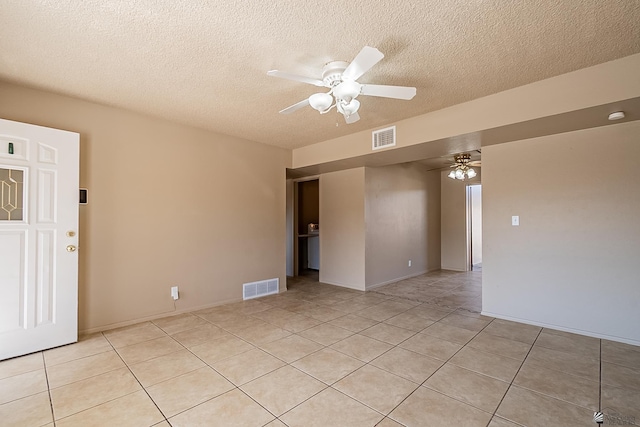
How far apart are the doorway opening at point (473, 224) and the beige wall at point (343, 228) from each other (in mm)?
3370

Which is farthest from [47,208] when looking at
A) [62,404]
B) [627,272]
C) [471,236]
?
[471,236]

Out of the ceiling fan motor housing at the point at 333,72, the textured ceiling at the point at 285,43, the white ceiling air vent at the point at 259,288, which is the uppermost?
the textured ceiling at the point at 285,43

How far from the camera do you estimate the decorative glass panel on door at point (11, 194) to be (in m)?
2.58

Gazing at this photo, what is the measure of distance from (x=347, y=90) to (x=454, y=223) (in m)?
5.79

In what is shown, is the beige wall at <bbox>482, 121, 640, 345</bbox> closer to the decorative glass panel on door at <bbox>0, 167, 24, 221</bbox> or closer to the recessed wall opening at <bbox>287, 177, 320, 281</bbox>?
the recessed wall opening at <bbox>287, 177, 320, 281</bbox>

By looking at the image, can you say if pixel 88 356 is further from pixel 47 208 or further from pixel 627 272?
pixel 627 272

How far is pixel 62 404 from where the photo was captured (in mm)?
1911

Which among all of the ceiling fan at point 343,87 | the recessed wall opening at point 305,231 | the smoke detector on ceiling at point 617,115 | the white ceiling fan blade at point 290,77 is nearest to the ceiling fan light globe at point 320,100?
the ceiling fan at point 343,87

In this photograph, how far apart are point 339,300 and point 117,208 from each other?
318cm

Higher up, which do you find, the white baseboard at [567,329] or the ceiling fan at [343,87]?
the ceiling fan at [343,87]

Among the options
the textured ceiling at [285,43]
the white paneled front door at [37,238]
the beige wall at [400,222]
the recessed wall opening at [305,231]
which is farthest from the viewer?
the recessed wall opening at [305,231]

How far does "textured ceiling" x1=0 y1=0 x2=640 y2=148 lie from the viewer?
178 cm

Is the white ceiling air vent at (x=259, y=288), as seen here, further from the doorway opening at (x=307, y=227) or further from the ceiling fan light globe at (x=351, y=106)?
the ceiling fan light globe at (x=351, y=106)

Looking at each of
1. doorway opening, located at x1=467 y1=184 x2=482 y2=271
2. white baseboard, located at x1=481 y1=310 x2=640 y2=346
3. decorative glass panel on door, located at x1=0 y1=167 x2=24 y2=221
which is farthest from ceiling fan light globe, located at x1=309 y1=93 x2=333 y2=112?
doorway opening, located at x1=467 y1=184 x2=482 y2=271
